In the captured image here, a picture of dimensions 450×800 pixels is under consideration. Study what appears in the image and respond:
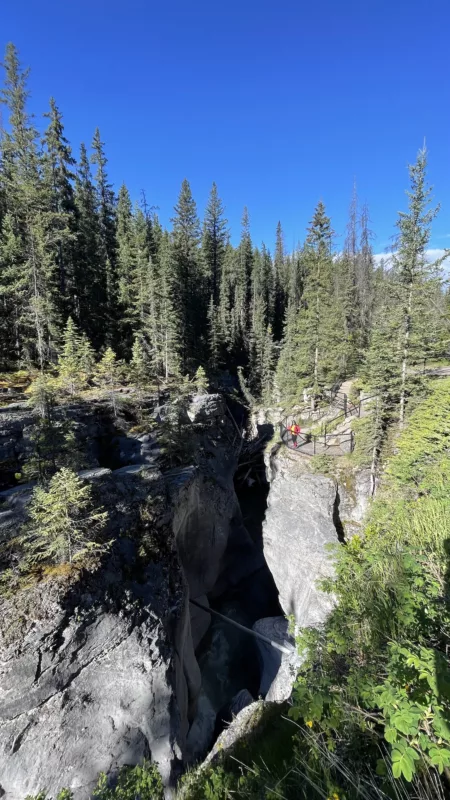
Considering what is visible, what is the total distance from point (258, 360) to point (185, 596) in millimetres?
29867

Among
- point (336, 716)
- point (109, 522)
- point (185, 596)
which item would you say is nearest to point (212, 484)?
point (185, 596)

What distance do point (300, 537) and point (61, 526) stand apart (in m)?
10.4

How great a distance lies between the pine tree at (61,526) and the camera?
6.50 metres

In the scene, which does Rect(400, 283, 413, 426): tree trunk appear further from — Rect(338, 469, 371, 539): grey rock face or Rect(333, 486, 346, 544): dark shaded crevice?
Rect(333, 486, 346, 544): dark shaded crevice

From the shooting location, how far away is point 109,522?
26.7ft

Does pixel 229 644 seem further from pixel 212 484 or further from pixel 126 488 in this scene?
pixel 126 488

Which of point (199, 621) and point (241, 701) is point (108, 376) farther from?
point (241, 701)

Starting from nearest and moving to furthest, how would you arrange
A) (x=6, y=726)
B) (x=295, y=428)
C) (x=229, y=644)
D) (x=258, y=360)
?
(x=6, y=726)
(x=229, y=644)
(x=295, y=428)
(x=258, y=360)

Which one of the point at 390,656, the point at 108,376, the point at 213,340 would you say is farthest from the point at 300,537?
the point at 213,340

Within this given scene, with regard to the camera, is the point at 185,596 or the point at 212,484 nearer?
the point at 185,596

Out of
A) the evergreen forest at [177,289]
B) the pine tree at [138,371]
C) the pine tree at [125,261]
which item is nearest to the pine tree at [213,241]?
the evergreen forest at [177,289]

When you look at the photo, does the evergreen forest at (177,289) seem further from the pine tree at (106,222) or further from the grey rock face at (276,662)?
the grey rock face at (276,662)

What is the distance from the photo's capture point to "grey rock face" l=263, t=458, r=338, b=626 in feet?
42.2

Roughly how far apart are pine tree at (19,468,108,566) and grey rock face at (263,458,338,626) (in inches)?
362
